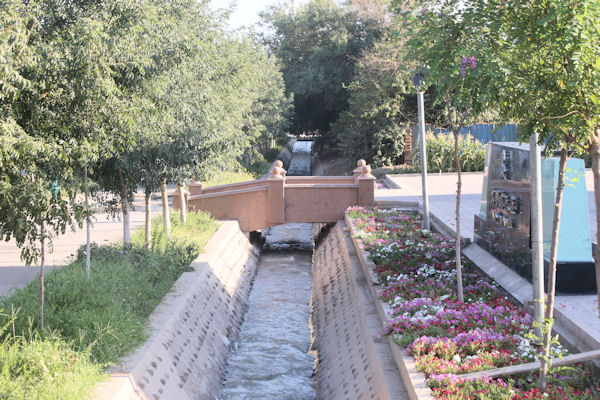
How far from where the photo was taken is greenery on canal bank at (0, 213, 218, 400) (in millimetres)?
6609

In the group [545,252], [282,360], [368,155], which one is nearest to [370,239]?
[282,360]

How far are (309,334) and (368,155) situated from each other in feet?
62.0

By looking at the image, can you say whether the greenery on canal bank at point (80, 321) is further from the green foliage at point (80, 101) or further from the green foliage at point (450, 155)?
the green foliage at point (450, 155)

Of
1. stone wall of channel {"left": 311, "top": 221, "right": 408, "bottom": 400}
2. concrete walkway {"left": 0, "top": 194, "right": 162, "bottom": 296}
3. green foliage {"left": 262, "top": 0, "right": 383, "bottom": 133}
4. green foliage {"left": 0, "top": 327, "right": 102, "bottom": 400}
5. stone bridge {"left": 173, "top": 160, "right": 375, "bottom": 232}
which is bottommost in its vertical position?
stone wall of channel {"left": 311, "top": 221, "right": 408, "bottom": 400}

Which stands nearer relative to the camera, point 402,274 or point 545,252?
point 545,252

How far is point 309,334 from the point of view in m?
13.0

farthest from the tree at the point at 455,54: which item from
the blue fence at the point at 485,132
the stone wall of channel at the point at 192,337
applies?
the blue fence at the point at 485,132

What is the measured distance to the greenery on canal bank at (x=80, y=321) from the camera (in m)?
6.61

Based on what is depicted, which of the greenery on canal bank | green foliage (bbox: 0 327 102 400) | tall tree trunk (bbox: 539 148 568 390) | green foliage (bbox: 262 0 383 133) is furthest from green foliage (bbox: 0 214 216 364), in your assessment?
green foliage (bbox: 262 0 383 133)

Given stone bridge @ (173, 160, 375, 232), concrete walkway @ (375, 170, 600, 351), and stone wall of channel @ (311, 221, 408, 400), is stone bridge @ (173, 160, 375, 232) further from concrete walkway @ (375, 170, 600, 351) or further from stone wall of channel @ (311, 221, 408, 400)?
stone wall of channel @ (311, 221, 408, 400)

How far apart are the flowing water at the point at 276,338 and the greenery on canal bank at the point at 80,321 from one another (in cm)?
203

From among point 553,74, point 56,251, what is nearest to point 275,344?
point 56,251

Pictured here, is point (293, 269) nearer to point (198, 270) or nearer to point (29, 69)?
point (198, 270)

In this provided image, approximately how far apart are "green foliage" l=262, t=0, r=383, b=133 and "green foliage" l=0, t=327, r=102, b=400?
3141 centimetres
